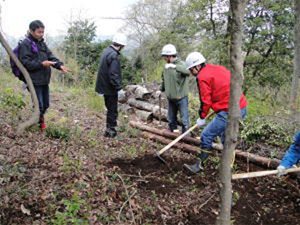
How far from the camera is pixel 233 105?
6.43ft

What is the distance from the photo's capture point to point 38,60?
4820 millimetres

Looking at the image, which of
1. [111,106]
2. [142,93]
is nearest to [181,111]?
[111,106]

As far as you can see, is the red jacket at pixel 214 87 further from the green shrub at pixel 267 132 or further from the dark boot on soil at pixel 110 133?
the dark boot on soil at pixel 110 133

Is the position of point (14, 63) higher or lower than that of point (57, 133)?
higher

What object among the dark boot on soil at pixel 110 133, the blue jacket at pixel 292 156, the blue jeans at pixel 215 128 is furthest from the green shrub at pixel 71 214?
the dark boot on soil at pixel 110 133

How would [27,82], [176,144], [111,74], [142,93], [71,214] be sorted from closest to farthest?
[71,214] → [27,82] → [111,74] → [176,144] → [142,93]

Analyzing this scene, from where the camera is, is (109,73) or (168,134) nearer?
(109,73)

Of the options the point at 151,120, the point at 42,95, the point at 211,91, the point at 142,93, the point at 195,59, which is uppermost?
the point at 195,59

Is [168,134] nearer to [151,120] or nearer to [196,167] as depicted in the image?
[196,167]

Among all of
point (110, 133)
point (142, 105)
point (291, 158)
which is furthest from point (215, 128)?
point (142, 105)

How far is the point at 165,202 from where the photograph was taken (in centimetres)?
362

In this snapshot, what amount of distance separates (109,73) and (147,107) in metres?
3.42

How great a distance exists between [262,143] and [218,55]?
7985 mm

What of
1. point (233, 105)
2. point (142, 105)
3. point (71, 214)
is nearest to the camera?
point (233, 105)
